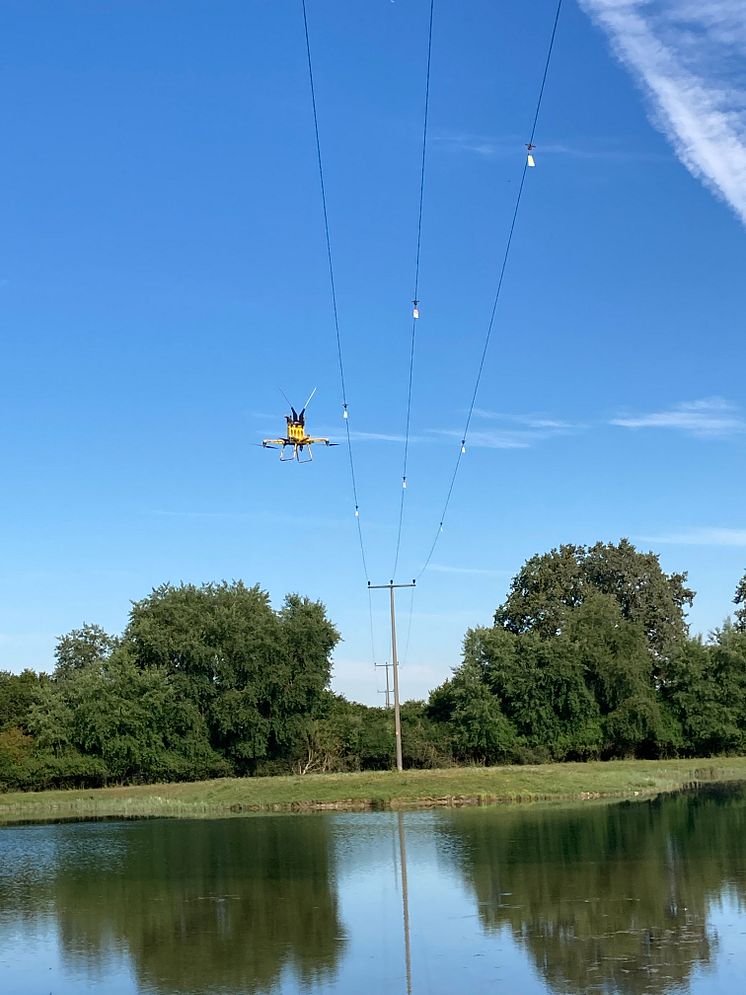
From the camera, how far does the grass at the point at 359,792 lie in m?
57.0

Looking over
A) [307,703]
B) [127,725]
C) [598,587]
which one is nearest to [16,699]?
[127,725]

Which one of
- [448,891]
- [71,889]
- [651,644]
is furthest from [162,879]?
[651,644]

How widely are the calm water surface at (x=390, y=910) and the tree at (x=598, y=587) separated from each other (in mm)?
63332

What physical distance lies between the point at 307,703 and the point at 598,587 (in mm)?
40666

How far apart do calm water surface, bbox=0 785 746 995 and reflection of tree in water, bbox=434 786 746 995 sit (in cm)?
7

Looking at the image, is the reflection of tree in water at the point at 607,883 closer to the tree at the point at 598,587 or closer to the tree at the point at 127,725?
the tree at the point at 127,725

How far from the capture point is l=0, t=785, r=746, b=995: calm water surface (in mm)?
18781

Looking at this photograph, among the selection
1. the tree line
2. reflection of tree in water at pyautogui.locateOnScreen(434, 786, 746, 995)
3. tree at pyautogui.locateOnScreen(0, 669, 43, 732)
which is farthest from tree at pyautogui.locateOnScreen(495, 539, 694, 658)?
reflection of tree in water at pyautogui.locateOnScreen(434, 786, 746, 995)

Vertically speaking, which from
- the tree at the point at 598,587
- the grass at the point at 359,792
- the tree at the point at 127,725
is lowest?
the grass at the point at 359,792

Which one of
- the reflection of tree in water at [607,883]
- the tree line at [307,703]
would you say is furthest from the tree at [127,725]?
the reflection of tree in water at [607,883]

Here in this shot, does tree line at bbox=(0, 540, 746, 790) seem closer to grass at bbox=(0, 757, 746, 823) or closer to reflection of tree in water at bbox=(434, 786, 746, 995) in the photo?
grass at bbox=(0, 757, 746, 823)

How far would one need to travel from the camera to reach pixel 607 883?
27.2 meters

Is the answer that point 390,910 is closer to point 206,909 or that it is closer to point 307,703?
point 206,909

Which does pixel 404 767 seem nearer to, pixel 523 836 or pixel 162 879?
pixel 523 836
